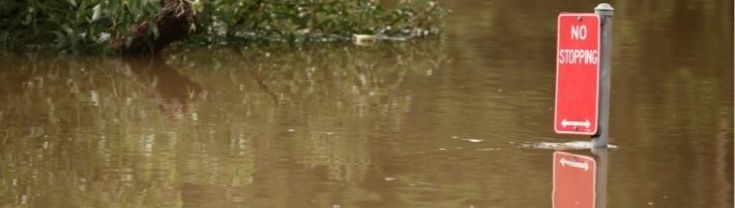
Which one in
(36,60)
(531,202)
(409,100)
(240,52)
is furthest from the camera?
(240,52)

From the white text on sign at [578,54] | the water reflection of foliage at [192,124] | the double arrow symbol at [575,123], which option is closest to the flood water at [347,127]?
the water reflection of foliage at [192,124]

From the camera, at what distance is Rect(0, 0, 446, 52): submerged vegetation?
16312 mm

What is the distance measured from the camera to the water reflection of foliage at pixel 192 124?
8602mm

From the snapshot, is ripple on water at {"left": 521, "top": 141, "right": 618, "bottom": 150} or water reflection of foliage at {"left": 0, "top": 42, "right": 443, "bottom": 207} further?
ripple on water at {"left": 521, "top": 141, "right": 618, "bottom": 150}

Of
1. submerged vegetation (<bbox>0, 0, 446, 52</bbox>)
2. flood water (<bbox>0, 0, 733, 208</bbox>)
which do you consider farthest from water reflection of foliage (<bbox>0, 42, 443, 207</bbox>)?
submerged vegetation (<bbox>0, 0, 446, 52</bbox>)

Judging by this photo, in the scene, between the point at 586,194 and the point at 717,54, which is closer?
the point at 586,194

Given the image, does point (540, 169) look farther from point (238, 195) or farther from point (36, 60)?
point (36, 60)

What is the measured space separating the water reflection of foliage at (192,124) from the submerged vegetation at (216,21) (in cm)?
39

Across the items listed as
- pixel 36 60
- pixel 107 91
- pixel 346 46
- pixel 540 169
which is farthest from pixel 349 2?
pixel 540 169

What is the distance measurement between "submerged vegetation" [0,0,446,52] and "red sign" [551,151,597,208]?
6.61m

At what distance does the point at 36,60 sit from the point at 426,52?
4.19m

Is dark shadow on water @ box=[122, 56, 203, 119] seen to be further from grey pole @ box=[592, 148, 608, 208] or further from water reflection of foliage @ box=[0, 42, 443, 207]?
grey pole @ box=[592, 148, 608, 208]

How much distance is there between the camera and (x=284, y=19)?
18.5 m

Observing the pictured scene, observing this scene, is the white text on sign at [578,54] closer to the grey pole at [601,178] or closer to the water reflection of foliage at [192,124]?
the grey pole at [601,178]
